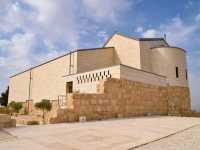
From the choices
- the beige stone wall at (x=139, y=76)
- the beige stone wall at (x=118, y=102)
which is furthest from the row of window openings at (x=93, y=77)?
the beige stone wall at (x=118, y=102)

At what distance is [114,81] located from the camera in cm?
1045

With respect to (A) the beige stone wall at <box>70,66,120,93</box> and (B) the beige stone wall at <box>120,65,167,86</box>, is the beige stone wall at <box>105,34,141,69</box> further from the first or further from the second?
(A) the beige stone wall at <box>70,66,120,93</box>

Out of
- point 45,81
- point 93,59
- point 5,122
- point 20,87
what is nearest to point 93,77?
point 93,59

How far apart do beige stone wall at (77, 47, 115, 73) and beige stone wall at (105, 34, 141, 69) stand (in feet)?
2.54

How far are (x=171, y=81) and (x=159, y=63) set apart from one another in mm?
1768

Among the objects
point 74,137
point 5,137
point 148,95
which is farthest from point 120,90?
point 5,137

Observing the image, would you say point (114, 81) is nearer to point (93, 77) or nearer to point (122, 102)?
point (122, 102)

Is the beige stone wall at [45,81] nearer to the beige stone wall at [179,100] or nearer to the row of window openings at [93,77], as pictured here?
the row of window openings at [93,77]

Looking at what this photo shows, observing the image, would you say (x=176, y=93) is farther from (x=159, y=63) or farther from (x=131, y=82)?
(x=131, y=82)

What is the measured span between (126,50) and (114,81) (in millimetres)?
7880

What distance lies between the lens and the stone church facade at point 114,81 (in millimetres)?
9562

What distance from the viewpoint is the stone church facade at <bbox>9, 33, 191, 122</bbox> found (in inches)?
376

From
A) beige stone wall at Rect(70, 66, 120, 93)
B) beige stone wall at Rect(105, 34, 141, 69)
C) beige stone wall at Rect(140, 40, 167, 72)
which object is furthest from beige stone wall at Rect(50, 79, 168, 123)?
beige stone wall at Rect(105, 34, 141, 69)

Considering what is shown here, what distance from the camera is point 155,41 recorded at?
1814cm
